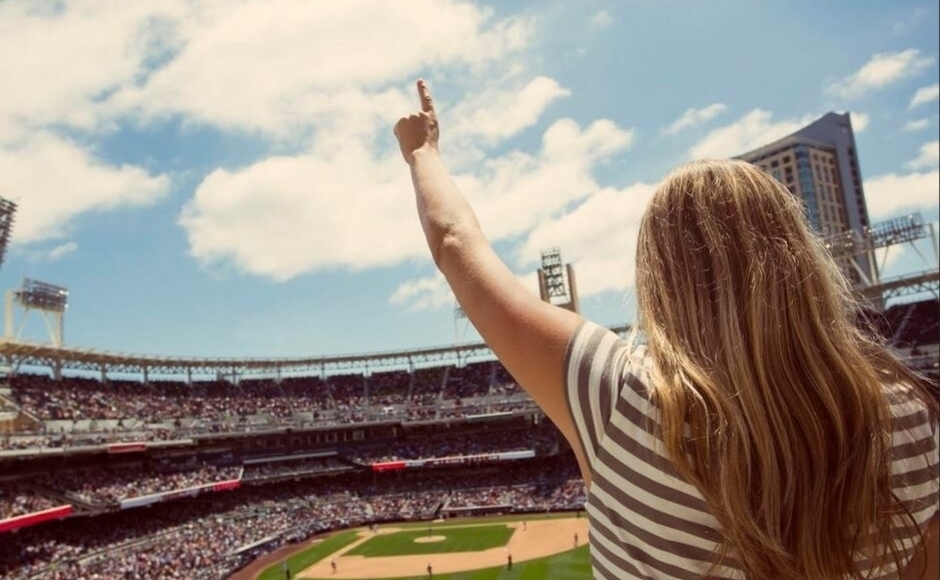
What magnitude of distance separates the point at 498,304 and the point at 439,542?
38841mm

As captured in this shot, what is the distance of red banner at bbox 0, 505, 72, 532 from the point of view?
2978cm

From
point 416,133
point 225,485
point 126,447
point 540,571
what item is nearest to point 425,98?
point 416,133

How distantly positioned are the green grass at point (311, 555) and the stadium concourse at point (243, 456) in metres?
2.05

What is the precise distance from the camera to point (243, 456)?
5191cm

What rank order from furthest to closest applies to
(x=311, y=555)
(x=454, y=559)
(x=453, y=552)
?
1. (x=311, y=555)
2. (x=453, y=552)
3. (x=454, y=559)

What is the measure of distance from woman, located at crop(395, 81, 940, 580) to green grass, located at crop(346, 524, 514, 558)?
35.9 m

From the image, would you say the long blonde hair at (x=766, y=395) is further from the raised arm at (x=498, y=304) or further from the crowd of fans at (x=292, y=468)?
the crowd of fans at (x=292, y=468)

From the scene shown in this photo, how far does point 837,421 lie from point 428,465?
52904mm

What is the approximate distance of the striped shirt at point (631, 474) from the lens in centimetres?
147

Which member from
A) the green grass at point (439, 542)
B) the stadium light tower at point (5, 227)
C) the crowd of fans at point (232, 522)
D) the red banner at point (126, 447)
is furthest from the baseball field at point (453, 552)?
the stadium light tower at point (5, 227)

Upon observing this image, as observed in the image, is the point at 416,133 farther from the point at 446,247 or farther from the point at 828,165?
the point at 828,165

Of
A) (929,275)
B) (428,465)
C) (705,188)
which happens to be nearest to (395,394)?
(428,465)

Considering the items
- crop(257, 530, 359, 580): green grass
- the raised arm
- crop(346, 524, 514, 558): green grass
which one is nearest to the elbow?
the raised arm

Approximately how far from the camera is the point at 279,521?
147ft
